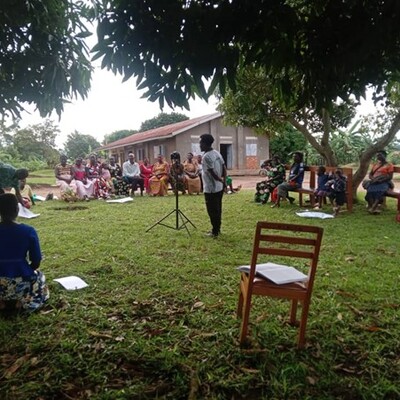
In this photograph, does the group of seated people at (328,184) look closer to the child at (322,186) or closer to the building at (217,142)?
the child at (322,186)

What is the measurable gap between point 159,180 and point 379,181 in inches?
303

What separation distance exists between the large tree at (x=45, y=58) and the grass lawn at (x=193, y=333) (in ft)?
6.55

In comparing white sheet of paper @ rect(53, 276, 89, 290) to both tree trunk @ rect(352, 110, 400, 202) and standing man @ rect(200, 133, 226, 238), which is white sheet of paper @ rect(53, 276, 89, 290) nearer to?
standing man @ rect(200, 133, 226, 238)

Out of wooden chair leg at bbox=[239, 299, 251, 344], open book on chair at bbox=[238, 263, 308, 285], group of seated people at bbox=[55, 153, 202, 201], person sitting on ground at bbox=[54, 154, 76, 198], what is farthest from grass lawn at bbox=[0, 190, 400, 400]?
group of seated people at bbox=[55, 153, 202, 201]

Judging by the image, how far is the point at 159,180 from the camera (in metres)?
13.7

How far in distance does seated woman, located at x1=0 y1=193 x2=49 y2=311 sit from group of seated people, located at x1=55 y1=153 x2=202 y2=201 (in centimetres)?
962

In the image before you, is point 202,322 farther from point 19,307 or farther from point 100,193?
point 100,193

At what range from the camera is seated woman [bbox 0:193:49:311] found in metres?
3.41

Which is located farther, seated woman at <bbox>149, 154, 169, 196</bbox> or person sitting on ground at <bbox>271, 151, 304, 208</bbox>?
seated woman at <bbox>149, 154, 169, 196</bbox>

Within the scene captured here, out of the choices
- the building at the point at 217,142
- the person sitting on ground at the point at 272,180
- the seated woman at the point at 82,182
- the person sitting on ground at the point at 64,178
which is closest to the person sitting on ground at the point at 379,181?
the person sitting on ground at the point at 272,180

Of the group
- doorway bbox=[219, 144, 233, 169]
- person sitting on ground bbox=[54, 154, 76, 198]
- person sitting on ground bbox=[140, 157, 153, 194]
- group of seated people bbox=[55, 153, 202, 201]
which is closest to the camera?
person sitting on ground bbox=[54, 154, 76, 198]

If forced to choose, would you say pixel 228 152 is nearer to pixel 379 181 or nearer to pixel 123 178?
pixel 123 178

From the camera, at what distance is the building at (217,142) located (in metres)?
23.3

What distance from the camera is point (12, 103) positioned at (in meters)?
3.18
